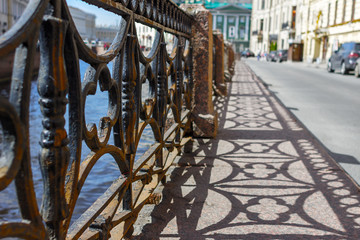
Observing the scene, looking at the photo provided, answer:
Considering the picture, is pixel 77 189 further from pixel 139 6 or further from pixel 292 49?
pixel 292 49

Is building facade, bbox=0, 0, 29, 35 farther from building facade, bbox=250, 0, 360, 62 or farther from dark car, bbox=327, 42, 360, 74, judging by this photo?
building facade, bbox=250, 0, 360, 62

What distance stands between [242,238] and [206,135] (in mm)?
2383

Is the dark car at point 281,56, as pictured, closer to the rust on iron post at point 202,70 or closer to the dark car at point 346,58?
the dark car at point 346,58

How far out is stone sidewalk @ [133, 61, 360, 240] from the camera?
2248mm

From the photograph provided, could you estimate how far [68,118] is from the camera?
1.54 m

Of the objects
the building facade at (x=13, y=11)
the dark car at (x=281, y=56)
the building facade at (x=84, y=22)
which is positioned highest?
the building facade at (x=13, y=11)

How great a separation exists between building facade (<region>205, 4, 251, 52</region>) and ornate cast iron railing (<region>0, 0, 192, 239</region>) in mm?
97814

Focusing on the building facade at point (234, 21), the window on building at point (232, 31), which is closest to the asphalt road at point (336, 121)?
the window on building at point (232, 31)

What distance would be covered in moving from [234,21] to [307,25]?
2107 inches

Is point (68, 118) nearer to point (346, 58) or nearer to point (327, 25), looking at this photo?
point (346, 58)

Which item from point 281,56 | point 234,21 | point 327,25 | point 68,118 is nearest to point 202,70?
point 68,118

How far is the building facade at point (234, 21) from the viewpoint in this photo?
97500 millimetres

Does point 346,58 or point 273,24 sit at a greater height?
point 273,24

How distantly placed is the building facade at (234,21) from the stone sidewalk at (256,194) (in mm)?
95650
